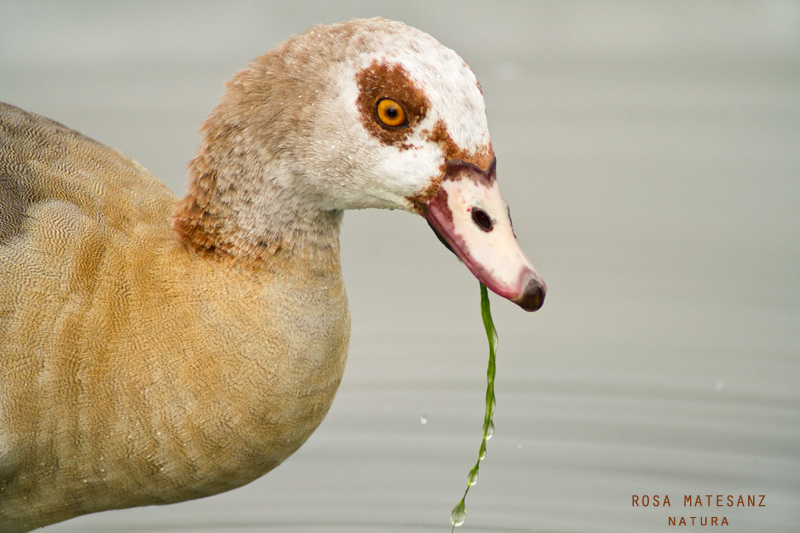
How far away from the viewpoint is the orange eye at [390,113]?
64.0 inches

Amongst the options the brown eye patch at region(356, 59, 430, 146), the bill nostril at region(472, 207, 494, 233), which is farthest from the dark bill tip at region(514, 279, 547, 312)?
the brown eye patch at region(356, 59, 430, 146)

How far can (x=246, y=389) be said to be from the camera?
5.91 feet

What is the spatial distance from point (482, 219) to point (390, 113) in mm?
247

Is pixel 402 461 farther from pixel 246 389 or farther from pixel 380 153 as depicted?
pixel 380 153

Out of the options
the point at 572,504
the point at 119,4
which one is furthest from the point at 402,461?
the point at 119,4

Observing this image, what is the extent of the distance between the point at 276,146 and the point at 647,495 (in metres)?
1.77

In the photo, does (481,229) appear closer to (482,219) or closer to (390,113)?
(482,219)

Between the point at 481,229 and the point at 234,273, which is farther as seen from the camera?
the point at 234,273

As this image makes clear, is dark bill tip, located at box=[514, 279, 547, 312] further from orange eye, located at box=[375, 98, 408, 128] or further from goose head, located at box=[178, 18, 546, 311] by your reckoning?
orange eye, located at box=[375, 98, 408, 128]

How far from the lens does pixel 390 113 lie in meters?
1.64

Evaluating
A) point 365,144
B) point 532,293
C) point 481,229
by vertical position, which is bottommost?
point 532,293

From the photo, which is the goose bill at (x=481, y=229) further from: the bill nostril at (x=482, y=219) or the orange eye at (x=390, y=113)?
the orange eye at (x=390, y=113)

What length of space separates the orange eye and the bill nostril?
7.8 inches

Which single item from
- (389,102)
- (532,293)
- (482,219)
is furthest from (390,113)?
(532,293)
